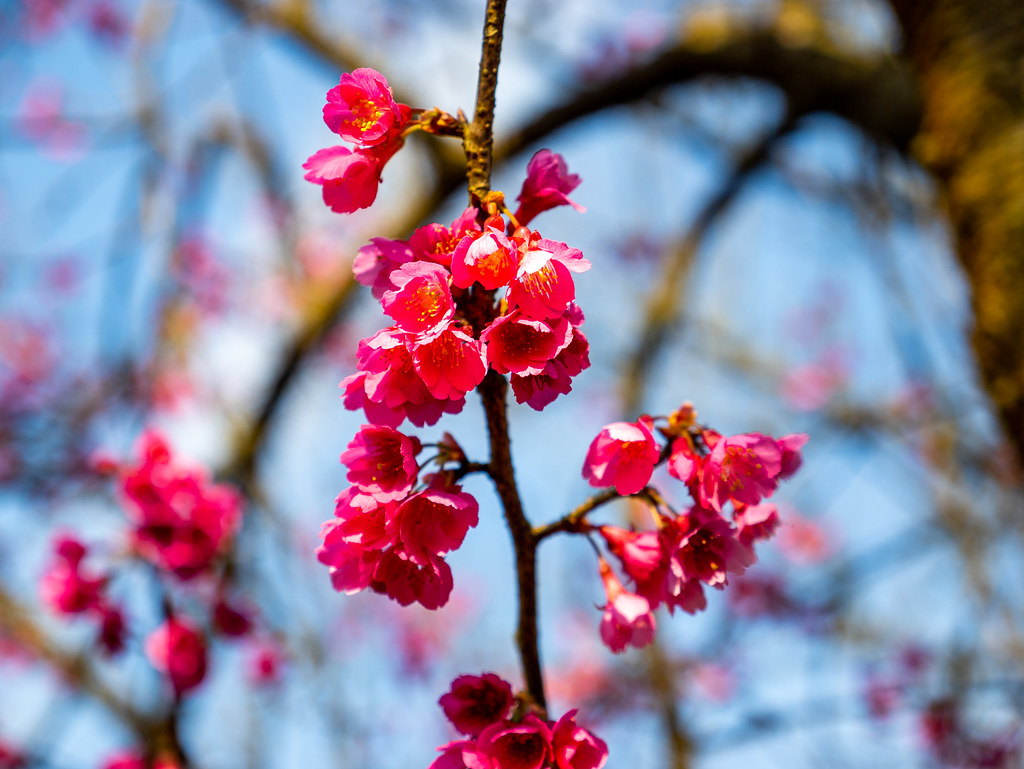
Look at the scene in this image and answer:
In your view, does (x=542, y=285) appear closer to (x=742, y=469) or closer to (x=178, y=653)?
(x=742, y=469)

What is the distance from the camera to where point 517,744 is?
765 millimetres

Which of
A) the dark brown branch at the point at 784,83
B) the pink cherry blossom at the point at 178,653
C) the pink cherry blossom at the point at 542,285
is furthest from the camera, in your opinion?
the dark brown branch at the point at 784,83

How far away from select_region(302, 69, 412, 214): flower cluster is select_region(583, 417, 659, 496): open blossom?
0.39 m

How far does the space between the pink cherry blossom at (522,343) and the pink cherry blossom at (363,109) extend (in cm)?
30

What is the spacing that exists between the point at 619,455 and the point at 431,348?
28 cm

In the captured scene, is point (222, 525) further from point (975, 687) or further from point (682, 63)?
point (682, 63)

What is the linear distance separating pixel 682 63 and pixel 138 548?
328 cm

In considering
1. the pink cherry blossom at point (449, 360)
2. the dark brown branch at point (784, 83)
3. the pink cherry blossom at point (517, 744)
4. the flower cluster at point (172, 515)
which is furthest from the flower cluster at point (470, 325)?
the dark brown branch at point (784, 83)

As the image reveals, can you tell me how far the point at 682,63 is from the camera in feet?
11.8

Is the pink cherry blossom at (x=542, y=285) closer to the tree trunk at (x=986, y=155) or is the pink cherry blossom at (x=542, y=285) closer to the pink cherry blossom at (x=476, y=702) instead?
the pink cherry blossom at (x=476, y=702)

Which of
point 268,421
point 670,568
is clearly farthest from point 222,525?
point 268,421

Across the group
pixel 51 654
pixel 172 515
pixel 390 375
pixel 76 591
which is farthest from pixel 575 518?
pixel 51 654

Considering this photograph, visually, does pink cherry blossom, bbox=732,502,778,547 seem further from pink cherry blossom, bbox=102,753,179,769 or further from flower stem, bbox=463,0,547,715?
pink cherry blossom, bbox=102,753,179,769

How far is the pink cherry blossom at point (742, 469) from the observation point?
811mm
